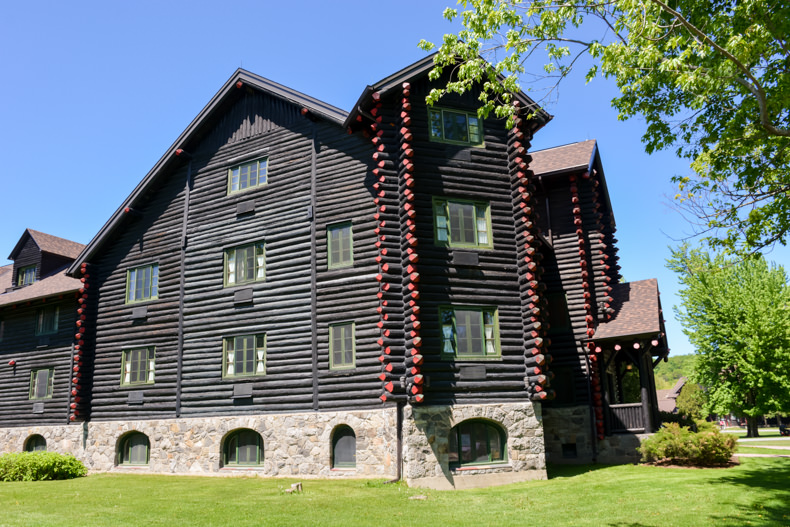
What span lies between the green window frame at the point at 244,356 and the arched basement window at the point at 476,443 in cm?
714

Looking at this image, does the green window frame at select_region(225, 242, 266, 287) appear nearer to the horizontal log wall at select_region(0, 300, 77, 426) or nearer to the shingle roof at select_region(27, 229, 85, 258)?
the horizontal log wall at select_region(0, 300, 77, 426)

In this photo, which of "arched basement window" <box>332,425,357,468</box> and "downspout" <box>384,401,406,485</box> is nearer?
"downspout" <box>384,401,406,485</box>

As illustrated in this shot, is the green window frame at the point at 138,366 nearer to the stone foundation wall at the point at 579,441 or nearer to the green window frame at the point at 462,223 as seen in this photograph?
the green window frame at the point at 462,223

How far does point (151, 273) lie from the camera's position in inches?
949

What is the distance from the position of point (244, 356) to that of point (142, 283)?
253 inches

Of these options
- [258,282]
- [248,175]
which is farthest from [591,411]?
[248,175]

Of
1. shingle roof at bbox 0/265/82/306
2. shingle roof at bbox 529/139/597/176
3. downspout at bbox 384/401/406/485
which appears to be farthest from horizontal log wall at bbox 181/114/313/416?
shingle roof at bbox 529/139/597/176

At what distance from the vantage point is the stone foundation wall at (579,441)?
20.2 meters

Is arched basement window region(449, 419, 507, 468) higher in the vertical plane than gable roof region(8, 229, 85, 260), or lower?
lower

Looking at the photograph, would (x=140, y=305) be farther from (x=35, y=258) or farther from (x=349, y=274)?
(x=35, y=258)

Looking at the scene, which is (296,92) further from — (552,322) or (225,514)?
(225,514)

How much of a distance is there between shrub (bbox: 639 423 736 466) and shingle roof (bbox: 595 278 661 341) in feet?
10.5

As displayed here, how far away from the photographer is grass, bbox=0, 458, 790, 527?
1144 cm

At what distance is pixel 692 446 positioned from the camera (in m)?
17.2
